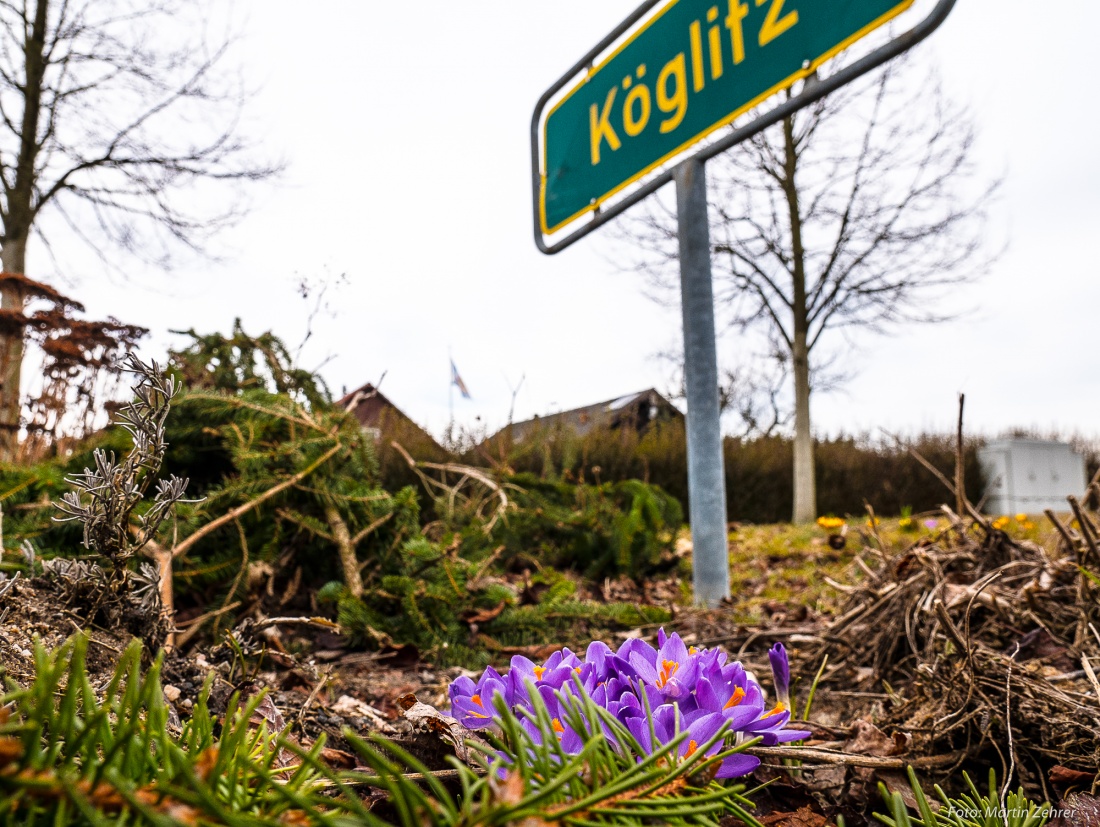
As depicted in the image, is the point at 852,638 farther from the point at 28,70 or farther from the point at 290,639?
the point at 28,70

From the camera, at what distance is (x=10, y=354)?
261 inches

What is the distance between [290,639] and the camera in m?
2.12

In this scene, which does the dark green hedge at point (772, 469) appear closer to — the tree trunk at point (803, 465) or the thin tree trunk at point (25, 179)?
the tree trunk at point (803, 465)

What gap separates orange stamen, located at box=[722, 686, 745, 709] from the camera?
600 mm

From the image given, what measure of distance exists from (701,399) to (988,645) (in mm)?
1955

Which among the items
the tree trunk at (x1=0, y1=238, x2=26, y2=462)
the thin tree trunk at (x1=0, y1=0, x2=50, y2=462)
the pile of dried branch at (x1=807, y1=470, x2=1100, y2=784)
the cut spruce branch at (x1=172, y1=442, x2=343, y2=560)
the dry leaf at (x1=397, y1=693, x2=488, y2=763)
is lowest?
the pile of dried branch at (x1=807, y1=470, x2=1100, y2=784)

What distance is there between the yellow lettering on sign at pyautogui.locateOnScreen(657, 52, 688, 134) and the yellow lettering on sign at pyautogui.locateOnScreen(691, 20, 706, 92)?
5 centimetres

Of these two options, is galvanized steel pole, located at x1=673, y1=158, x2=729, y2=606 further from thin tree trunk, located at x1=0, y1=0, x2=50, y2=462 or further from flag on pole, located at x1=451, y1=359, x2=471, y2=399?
flag on pole, located at x1=451, y1=359, x2=471, y2=399

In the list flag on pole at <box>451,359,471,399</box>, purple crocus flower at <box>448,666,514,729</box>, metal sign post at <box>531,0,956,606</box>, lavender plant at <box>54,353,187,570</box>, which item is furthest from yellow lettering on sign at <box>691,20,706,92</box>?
flag on pole at <box>451,359,471,399</box>

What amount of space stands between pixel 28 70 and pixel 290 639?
11.1 metres

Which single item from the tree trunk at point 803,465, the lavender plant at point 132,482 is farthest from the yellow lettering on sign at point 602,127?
the tree trunk at point 803,465

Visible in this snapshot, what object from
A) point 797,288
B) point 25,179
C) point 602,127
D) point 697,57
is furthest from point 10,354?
point 797,288

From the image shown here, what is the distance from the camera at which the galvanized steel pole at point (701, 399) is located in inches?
125

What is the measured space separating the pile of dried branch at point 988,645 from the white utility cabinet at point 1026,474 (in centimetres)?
1238
